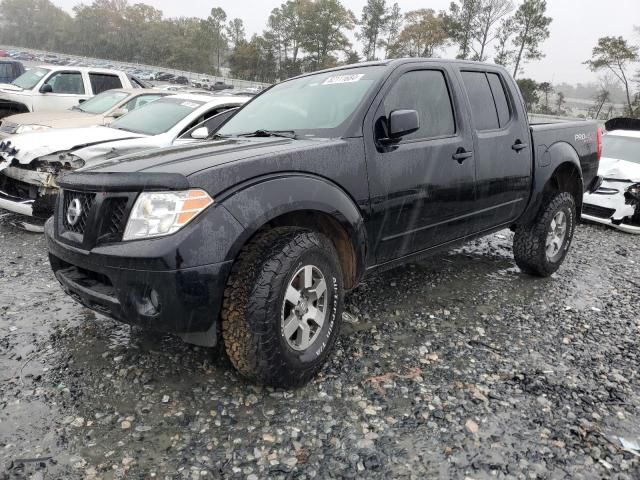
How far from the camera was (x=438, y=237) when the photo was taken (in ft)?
11.1

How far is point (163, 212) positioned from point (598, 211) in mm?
7114

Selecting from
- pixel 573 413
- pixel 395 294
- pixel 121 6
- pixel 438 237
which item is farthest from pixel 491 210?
pixel 121 6

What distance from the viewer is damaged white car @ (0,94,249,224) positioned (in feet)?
16.5

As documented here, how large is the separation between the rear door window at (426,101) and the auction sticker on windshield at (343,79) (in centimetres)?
26

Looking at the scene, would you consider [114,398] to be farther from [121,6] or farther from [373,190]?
[121,6]

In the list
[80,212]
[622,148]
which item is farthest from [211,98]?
[622,148]

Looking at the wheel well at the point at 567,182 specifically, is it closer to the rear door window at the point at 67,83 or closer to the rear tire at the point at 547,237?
the rear tire at the point at 547,237

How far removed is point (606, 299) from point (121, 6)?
111565 millimetres

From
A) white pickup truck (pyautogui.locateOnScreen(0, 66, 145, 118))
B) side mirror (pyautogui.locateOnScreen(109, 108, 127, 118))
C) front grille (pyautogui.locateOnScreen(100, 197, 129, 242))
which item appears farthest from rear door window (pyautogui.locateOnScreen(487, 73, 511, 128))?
white pickup truck (pyautogui.locateOnScreen(0, 66, 145, 118))

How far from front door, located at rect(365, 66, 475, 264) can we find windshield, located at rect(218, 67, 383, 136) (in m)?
0.19

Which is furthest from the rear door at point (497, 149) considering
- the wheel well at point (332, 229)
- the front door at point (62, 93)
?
the front door at point (62, 93)

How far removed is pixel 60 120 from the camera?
22.8 ft

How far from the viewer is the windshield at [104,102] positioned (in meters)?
7.98

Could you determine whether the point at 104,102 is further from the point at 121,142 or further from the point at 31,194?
the point at 31,194
